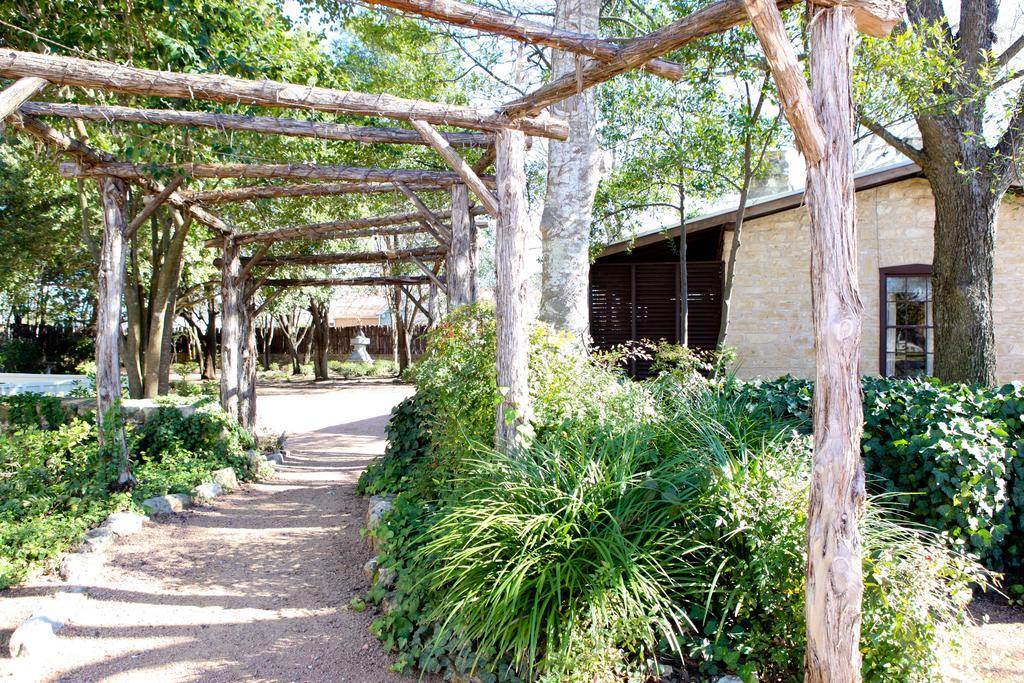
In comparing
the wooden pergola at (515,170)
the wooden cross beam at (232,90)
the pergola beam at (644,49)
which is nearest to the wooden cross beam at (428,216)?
the wooden pergola at (515,170)

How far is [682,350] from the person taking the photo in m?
6.24

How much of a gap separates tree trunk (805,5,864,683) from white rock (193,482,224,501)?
6.17m

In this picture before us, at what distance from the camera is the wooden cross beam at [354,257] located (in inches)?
402

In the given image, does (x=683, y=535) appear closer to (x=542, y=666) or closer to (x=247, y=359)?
(x=542, y=666)

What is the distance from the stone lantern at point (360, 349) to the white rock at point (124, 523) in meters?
24.1

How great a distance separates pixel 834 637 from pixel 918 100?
19.3ft

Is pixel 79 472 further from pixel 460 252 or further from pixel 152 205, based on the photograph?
pixel 460 252

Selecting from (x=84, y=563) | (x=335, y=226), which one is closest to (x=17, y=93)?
(x=84, y=563)

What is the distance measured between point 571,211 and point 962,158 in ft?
13.2

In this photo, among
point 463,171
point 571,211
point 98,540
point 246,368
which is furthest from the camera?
point 246,368

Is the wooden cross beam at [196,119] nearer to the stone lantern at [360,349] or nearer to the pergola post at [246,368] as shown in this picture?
the pergola post at [246,368]

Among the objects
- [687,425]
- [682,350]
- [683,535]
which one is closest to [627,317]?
[682,350]

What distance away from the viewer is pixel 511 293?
455 centimetres

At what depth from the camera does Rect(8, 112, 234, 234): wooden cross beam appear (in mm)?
5465
